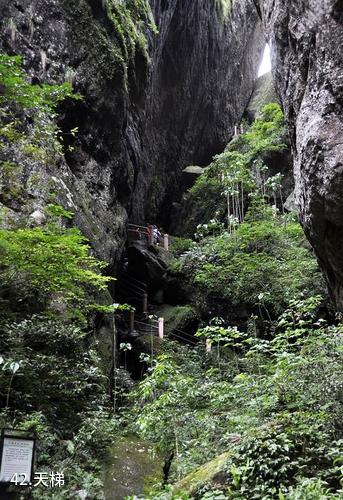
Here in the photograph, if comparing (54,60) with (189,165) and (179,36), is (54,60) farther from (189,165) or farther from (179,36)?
(189,165)

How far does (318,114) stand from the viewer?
23.8 ft

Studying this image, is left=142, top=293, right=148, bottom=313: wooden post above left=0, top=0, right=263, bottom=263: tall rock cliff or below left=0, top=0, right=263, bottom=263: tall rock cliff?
below

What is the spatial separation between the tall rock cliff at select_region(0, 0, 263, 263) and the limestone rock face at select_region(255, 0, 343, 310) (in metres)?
5.08

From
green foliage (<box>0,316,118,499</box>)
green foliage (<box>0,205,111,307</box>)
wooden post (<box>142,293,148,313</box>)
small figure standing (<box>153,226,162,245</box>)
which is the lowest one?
green foliage (<box>0,316,118,499</box>)

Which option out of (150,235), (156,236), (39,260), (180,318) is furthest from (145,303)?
(39,260)

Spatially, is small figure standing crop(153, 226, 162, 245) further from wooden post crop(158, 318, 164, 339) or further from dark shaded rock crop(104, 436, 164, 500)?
dark shaded rock crop(104, 436, 164, 500)

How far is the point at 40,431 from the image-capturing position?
5430 millimetres

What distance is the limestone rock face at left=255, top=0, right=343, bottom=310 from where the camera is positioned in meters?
6.84

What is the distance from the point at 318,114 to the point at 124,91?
25.5ft

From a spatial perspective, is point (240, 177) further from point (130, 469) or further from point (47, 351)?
point (130, 469)

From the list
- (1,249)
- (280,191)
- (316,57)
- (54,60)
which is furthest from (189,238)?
(1,249)

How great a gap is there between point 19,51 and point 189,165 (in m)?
13.8

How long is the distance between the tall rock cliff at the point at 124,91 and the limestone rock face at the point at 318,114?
5080 mm

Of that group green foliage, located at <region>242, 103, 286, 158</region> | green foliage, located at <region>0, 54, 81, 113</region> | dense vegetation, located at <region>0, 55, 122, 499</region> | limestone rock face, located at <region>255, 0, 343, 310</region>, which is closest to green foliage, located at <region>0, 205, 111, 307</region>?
dense vegetation, located at <region>0, 55, 122, 499</region>
